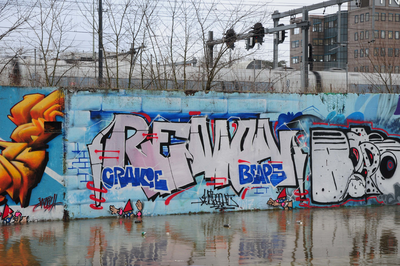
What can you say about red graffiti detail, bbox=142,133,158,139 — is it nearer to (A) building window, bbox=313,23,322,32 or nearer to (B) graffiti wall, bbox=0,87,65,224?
(B) graffiti wall, bbox=0,87,65,224

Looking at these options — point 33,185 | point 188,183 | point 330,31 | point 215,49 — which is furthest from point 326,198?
point 330,31

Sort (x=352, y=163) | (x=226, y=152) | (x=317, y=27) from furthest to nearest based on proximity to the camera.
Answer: (x=317, y=27) → (x=352, y=163) → (x=226, y=152)

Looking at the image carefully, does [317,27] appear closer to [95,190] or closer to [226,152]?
[226,152]

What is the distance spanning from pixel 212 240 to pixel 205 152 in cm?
295

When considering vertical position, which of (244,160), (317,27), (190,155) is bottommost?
(244,160)

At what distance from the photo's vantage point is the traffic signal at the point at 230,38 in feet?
38.2

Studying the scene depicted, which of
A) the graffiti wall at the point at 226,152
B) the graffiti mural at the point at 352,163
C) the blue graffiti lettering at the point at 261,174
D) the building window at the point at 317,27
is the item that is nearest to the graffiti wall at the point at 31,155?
the graffiti wall at the point at 226,152

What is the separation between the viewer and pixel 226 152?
1056cm

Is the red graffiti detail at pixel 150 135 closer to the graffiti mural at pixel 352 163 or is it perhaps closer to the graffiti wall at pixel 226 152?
the graffiti wall at pixel 226 152

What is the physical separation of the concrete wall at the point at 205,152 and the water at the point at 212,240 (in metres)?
0.51

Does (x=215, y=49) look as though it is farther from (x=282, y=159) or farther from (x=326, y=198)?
(x=326, y=198)

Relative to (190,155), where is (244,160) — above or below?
below

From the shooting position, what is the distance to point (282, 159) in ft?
36.0

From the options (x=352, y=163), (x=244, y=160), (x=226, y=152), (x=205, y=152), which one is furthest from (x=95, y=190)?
(x=352, y=163)
